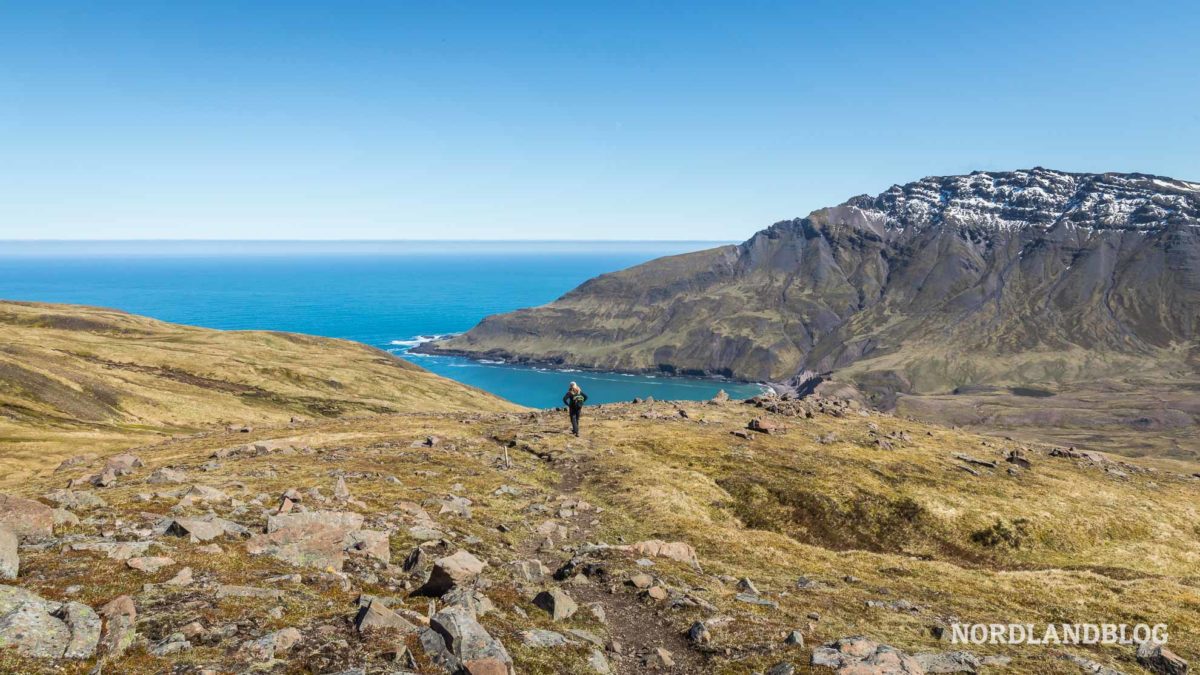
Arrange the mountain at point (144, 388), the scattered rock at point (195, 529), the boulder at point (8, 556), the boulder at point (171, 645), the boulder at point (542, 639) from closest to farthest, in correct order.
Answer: the boulder at point (171, 645), the boulder at point (8, 556), the boulder at point (542, 639), the scattered rock at point (195, 529), the mountain at point (144, 388)

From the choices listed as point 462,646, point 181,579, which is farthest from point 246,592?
point 462,646

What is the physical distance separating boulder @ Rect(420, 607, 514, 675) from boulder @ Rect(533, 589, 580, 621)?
3.67m

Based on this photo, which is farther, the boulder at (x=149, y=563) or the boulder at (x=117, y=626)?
the boulder at (x=149, y=563)

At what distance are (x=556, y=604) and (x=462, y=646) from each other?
4762mm

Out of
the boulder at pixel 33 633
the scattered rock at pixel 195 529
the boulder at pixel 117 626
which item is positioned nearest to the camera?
the boulder at pixel 33 633

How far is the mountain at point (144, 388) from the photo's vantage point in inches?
3413

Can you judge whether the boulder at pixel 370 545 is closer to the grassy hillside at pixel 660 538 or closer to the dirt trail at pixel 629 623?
the grassy hillside at pixel 660 538

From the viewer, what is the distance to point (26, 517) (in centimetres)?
1870

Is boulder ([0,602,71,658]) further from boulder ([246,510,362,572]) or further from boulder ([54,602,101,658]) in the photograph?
boulder ([246,510,362,572])

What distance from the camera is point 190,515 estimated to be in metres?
23.1

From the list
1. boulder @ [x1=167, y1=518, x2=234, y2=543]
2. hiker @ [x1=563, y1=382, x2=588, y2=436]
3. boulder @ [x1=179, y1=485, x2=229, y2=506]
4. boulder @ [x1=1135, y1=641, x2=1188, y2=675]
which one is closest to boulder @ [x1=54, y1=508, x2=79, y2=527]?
boulder @ [x1=167, y1=518, x2=234, y2=543]

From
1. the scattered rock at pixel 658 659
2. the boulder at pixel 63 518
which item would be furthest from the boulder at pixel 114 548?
the scattered rock at pixel 658 659

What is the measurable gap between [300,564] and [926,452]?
5445 cm

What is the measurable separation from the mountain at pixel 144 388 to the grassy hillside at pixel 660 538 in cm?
4120
